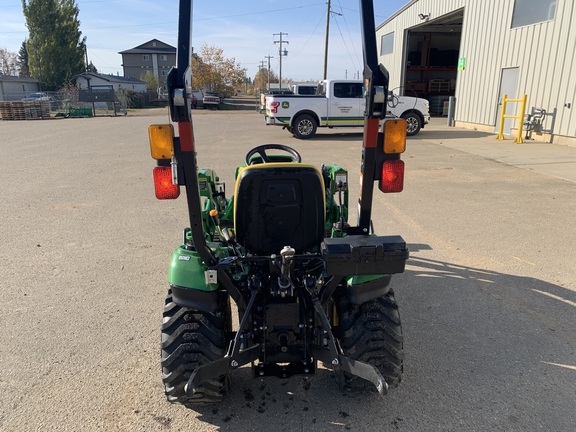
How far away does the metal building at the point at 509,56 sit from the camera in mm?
12984

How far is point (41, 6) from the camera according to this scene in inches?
2056

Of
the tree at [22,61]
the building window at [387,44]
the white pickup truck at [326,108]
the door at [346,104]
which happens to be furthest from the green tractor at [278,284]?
the tree at [22,61]

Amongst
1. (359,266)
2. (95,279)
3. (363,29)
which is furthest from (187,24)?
(95,279)

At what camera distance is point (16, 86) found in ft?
192

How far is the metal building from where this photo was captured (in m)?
13.0

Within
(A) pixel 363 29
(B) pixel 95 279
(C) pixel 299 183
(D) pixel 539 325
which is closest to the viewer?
(A) pixel 363 29

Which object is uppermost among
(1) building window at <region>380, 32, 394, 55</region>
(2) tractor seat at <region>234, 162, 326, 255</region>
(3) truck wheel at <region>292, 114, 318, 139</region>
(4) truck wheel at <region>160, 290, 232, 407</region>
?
(1) building window at <region>380, 32, 394, 55</region>

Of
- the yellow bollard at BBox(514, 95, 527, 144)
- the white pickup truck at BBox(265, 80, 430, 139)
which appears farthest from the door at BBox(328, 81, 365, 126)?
the yellow bollard at BBox(514, 95, 527, 144)

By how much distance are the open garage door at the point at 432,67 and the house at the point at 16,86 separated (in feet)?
157

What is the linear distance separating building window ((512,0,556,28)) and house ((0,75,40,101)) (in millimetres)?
A: 55824

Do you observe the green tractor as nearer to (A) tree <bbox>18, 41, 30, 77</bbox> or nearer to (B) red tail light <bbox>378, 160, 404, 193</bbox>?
(B) red tail light <bbox>378, 160, 404, 193</bbox>

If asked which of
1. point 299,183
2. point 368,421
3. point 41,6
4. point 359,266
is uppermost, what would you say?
point 41,6

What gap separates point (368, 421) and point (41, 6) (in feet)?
211

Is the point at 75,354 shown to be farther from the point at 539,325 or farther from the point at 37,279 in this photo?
the point at 539,325
